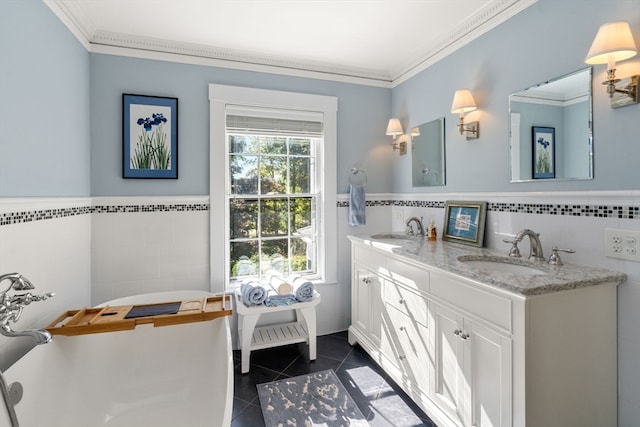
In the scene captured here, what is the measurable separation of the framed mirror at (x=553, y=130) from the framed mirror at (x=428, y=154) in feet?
2.10

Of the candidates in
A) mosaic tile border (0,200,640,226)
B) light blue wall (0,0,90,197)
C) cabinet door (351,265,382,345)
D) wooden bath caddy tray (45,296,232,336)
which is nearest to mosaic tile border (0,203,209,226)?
mosaic tile border (0,200,640,226)

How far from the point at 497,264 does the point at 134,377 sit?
224cm

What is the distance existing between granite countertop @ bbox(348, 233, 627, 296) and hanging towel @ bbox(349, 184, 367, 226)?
2.38 feet

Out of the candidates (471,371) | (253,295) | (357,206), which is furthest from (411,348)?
(357,206)

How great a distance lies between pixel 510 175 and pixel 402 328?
3.88 feet

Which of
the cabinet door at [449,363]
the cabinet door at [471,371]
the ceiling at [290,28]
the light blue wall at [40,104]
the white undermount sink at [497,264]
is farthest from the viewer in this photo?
the ceiling at [290,28]

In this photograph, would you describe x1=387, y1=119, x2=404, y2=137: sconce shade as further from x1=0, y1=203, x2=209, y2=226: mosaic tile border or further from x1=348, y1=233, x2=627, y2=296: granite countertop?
x1=0, y1=203, x2=209, y2=226: mosaic tile border

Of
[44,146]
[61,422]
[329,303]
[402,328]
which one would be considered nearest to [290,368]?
[329,303]

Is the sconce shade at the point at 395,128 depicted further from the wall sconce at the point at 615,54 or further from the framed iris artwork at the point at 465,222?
the wall sconce at the point at 615,54

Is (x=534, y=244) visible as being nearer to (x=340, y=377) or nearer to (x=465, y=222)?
(x=465, y=222)

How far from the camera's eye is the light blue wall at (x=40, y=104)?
146 centimetres

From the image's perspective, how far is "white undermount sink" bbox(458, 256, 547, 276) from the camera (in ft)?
5.52

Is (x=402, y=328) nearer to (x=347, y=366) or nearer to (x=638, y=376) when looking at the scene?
(x=347, y=366)

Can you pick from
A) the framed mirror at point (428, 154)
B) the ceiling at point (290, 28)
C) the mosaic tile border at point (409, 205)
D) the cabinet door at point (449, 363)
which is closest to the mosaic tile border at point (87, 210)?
the mosaic tile border at point (409, 205)
